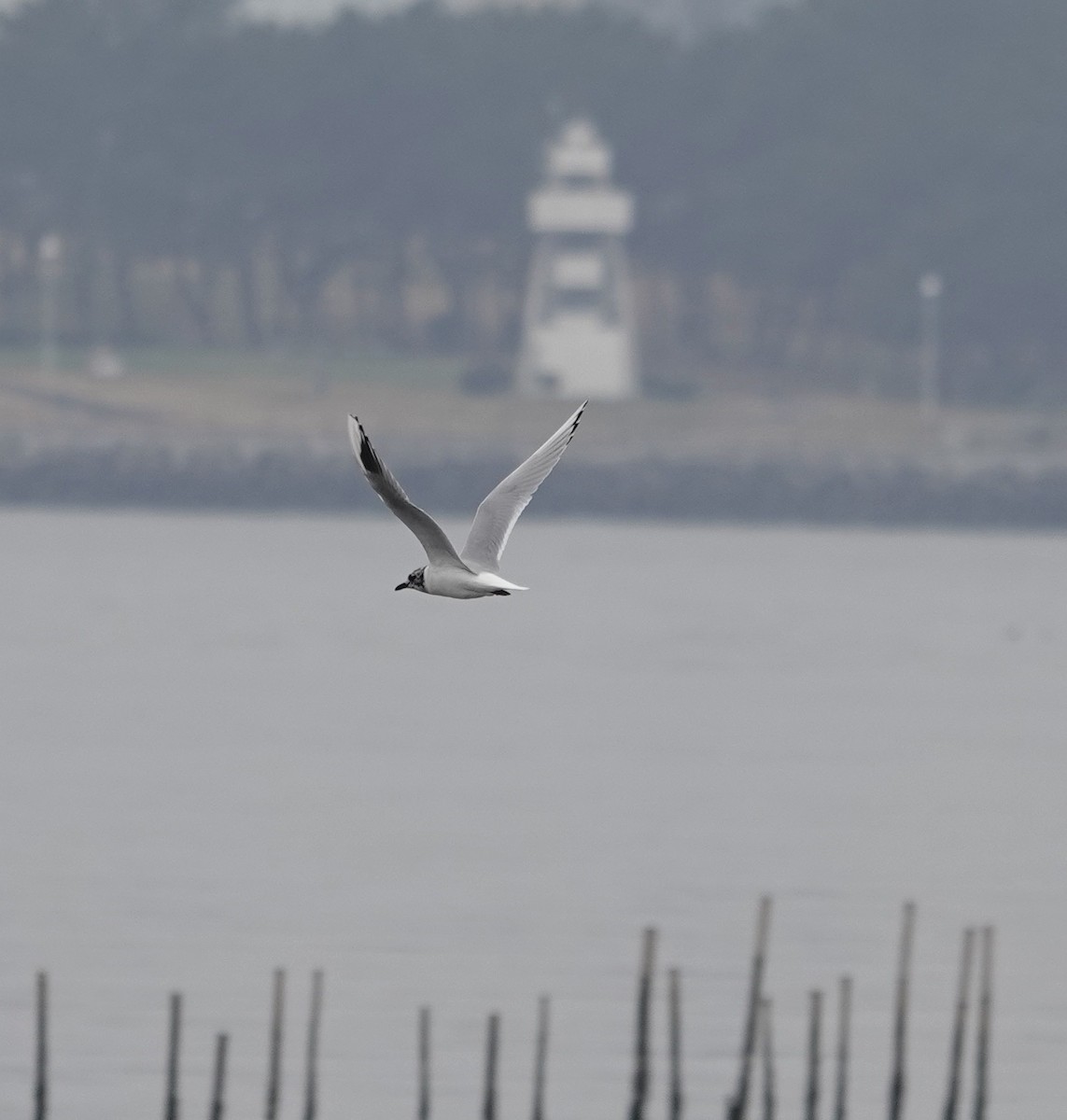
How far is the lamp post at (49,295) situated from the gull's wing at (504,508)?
442 feet

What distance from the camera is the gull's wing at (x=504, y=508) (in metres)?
23.8

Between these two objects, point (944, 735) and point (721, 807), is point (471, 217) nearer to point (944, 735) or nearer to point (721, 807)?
point (944, 735)

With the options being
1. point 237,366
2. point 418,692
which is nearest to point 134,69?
point 237,366

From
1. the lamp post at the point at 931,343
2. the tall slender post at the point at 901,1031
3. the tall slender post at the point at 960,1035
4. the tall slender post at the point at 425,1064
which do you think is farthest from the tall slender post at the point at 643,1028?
the lamp post at the point at 931,343

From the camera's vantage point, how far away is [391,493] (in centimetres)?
2198

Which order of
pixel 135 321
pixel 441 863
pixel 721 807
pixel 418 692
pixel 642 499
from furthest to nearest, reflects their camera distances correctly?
pixel 135 321 < pixel 642 499 < pixel 418 692 < pixel 721 807 < pixel 441 863

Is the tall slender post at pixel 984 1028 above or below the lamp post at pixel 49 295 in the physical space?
below

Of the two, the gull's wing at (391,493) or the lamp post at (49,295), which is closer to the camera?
the gull's wing at (391,493)

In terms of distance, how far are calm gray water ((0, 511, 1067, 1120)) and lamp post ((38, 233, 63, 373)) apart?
5180cm

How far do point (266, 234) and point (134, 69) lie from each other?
35.8ft

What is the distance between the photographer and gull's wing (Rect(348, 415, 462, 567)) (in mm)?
21922

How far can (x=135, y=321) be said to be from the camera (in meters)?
167

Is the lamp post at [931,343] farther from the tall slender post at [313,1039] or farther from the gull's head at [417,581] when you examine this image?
the gull's head at [417,581]

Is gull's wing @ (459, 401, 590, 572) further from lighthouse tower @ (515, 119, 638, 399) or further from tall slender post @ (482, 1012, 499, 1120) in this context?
lighthouse tower @ (515, 119, 638, 399)
